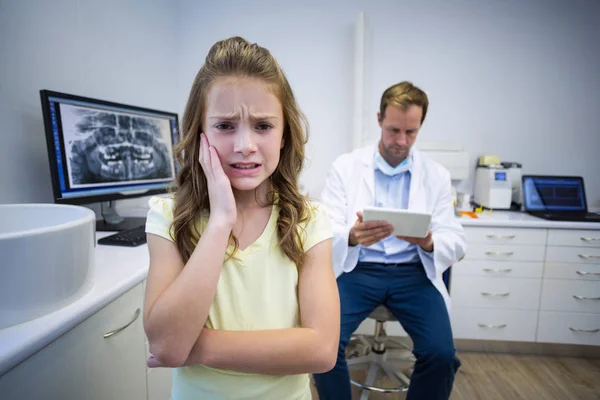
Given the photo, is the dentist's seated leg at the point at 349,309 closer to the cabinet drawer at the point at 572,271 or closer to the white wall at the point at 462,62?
the cabinet drawer at the point at 572,271

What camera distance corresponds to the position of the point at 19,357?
0.64m

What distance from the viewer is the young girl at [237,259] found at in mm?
657

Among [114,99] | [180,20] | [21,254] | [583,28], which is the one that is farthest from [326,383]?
[583,28]

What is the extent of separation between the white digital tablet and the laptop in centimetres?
162

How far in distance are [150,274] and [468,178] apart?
2.81m

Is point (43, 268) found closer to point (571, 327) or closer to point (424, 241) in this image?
point (424, 241)

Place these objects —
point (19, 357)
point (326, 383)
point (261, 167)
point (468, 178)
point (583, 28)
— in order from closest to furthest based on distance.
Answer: point (19, 357) < point (261, 167) < point (326, 383) < point (583, 28) < point (468, 178)

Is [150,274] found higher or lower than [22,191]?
lower

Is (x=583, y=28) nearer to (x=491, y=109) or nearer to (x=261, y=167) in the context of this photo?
(x=491, y=109)

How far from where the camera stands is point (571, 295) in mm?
2252

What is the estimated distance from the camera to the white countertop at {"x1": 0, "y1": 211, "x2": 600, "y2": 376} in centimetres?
65

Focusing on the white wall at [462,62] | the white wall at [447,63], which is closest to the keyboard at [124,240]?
the white wall at [447,63]

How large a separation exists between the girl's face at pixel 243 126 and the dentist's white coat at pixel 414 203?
39.7 inches

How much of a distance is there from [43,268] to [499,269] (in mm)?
2500
